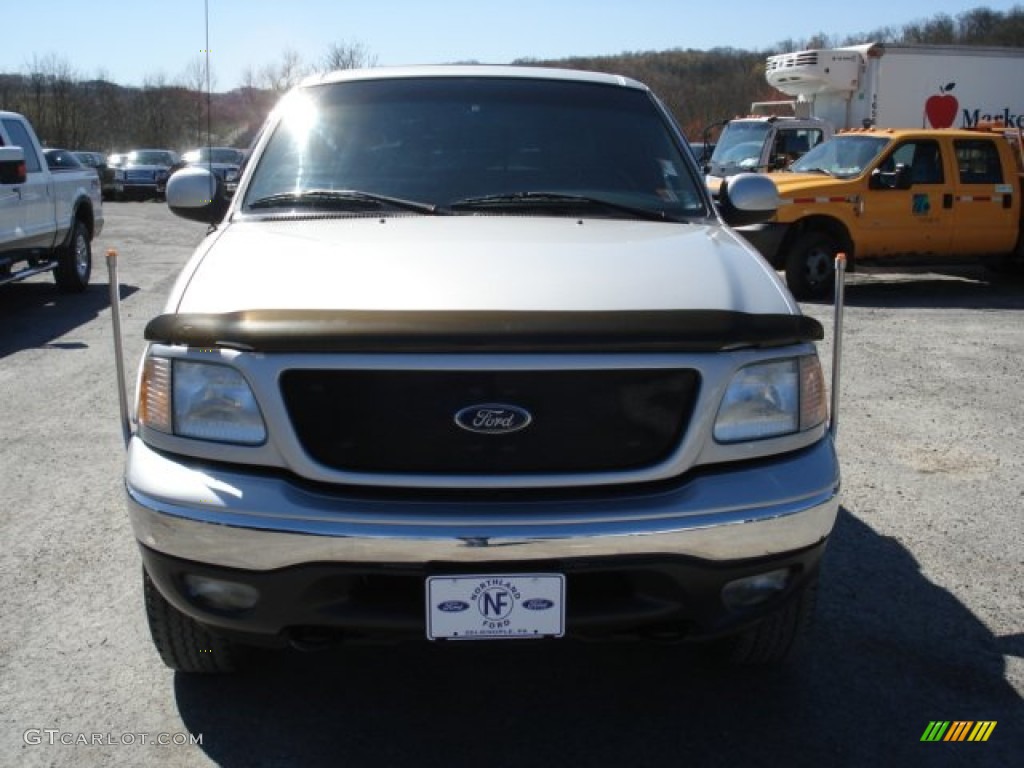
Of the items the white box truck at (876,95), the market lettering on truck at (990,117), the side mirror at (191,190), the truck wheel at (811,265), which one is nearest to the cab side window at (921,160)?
the truck wheel at (811,265)

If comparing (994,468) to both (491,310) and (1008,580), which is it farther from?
(491,310)

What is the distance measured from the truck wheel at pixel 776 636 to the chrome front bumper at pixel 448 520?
1.56ft

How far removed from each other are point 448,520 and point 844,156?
10.9 meters

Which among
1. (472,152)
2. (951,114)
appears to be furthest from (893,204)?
(472,152)

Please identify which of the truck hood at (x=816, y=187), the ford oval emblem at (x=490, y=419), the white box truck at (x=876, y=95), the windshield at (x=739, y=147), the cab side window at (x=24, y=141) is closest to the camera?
the ford oval emblem at (x=490, y=419)

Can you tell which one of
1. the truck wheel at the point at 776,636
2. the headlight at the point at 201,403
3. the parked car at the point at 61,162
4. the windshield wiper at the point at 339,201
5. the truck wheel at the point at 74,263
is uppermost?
the windshield wiper at the point at 339,201

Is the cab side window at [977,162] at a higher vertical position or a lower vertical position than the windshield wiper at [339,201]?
lower

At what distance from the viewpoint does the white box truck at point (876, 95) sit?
16672 millimetres

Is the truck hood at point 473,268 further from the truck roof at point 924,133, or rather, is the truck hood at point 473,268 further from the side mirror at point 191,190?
the truck roof at point 924,133

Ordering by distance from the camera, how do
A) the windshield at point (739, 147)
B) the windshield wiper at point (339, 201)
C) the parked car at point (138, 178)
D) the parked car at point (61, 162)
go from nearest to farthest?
the windshield wiper at point (339, 201) → the parked car at point (61, 162) → the windshield at point (739, 147) → the parked car at point (138, 178)

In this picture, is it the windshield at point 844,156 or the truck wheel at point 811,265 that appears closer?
the truck wheel at point 811,265

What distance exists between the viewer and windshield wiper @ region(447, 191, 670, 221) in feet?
11.8

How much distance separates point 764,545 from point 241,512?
1.25 meters

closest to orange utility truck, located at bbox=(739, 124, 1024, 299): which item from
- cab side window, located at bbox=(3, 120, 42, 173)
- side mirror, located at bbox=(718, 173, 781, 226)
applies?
side mirror, located at bbox=(718, 173, 781, 226)
